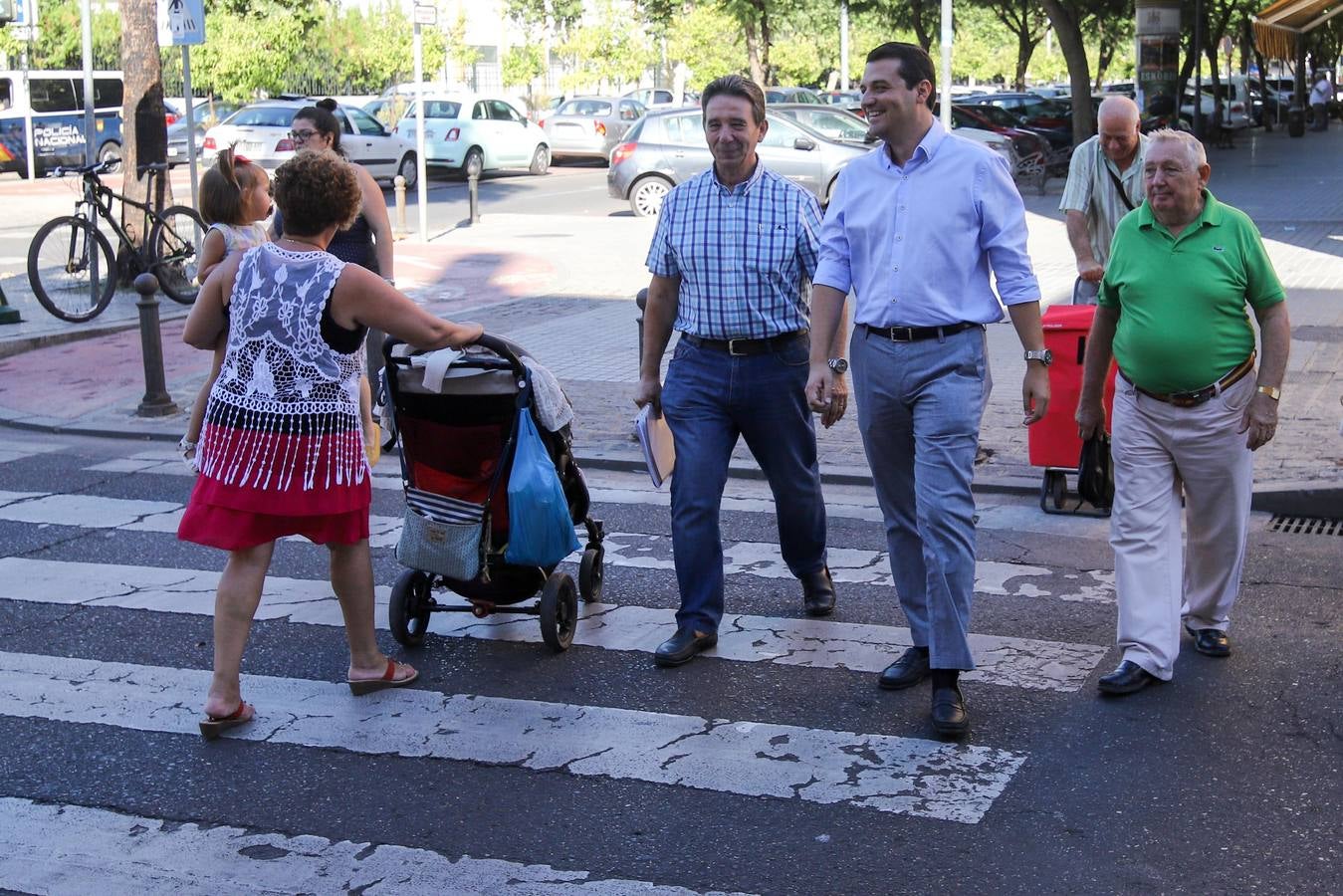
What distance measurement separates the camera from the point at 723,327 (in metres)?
5.39

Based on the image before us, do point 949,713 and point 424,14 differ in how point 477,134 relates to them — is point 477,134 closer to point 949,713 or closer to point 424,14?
point 424,14

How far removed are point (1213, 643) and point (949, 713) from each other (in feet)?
3.94

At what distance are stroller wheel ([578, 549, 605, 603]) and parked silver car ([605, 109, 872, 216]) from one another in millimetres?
16858

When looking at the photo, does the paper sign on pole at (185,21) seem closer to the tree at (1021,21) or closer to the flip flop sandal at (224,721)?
the flip flop sandal at (224,721)

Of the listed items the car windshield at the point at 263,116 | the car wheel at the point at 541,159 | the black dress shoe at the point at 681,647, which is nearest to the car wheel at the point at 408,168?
the car windshield at the point at 263,116

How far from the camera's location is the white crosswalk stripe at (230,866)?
12.9 ft

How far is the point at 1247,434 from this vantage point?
5070mm

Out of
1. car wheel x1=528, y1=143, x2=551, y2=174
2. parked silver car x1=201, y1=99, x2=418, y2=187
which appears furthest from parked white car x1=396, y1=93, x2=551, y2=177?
parked silver car x1=201, y1=99, x2=418, y2=187

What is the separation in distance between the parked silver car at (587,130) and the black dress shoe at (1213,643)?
33.3 m

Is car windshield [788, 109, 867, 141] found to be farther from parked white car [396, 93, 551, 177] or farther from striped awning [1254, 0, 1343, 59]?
parked white car [396, 93, 551, 177]

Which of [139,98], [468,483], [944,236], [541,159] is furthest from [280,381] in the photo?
[541,159]

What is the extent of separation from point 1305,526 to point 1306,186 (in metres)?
21.7

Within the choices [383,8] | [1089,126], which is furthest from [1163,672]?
[383,8]

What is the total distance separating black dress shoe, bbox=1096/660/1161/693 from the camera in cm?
507
